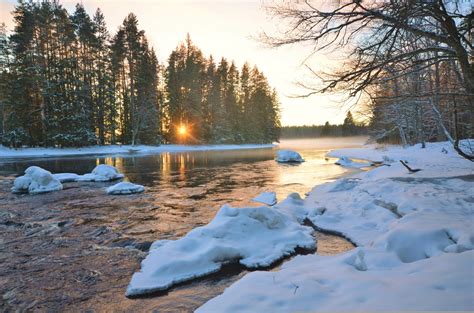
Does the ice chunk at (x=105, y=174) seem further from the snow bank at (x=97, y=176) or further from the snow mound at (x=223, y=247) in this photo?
the snow mound at (x=223, y=247)

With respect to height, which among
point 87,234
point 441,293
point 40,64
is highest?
point 40,64

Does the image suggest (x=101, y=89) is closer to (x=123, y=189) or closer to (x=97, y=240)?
(x=123, y=189)

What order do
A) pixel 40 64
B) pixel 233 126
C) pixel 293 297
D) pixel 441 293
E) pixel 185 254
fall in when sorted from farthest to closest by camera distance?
pixel 233 126
pixel 40 64
pixel 185 254
pixel 293 297
pixel 441 293

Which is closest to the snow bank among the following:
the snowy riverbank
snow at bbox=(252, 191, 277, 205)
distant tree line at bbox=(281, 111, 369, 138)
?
snow at bbox=(252, 191, 277, 205)

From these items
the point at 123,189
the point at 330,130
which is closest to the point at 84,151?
the point at 123,189

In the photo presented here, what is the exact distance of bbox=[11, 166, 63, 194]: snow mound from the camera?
40.9 ft

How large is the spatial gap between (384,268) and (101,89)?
41.5 meters

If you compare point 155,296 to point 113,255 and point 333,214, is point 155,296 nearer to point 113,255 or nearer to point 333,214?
point 113,255

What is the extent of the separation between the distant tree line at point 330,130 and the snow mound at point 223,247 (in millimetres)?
46823

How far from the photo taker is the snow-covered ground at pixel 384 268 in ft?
9.42

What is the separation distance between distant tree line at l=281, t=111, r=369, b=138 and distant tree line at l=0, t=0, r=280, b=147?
23.7 m

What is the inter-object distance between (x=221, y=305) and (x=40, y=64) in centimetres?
4018

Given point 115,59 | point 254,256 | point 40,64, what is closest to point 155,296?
point 254,256

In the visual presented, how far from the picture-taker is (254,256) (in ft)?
17.7
